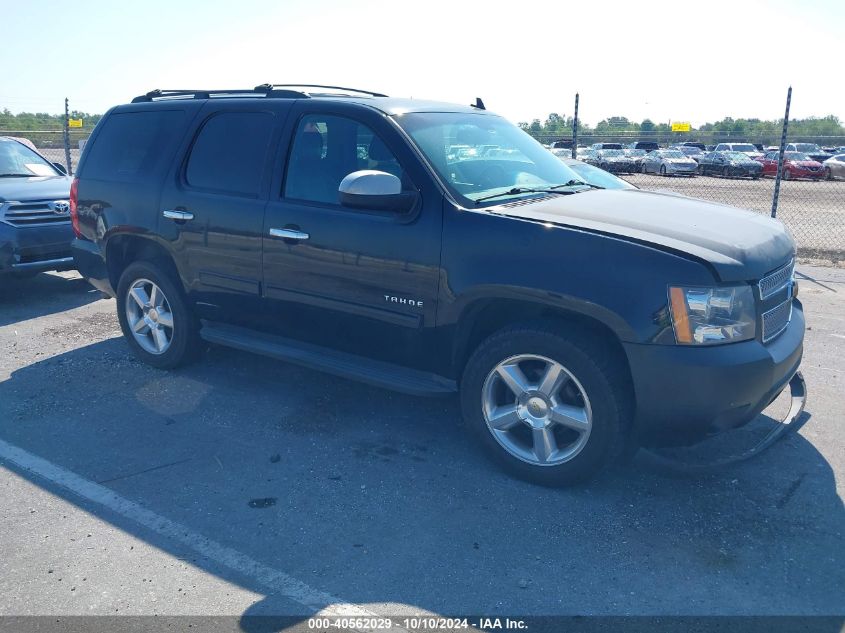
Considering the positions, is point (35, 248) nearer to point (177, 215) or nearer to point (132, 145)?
point (132, 145)

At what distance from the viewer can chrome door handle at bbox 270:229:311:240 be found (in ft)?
15.0

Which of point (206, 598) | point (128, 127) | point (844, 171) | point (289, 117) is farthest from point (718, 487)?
point (844, 171)

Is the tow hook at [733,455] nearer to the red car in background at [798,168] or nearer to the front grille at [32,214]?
the front grille at [32,214]

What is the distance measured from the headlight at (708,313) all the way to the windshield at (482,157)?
124 centimetres

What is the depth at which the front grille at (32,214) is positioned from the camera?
7855mm

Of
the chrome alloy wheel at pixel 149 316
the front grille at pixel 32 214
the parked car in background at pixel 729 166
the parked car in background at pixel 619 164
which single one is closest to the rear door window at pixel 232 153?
the chrome alloy wheel at pixel 149 316

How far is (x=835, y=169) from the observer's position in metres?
30.0

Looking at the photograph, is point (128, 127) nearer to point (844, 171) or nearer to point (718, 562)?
point (718, 562)

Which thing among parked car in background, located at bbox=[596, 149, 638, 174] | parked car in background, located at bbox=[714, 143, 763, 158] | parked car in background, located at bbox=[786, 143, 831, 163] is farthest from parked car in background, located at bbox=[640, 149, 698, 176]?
parked car in background, located at bbox=[786, 143, 831, 163]

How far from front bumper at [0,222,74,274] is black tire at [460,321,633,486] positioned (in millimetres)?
5786

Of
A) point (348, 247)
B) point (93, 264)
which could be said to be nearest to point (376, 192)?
point (348, 247)

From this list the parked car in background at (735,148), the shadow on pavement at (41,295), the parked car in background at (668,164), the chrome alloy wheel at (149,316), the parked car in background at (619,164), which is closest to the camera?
the chrome alloy wheel at (149,316)

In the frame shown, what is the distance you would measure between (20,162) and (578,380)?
8.16m

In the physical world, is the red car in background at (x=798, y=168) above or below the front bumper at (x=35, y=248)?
above
